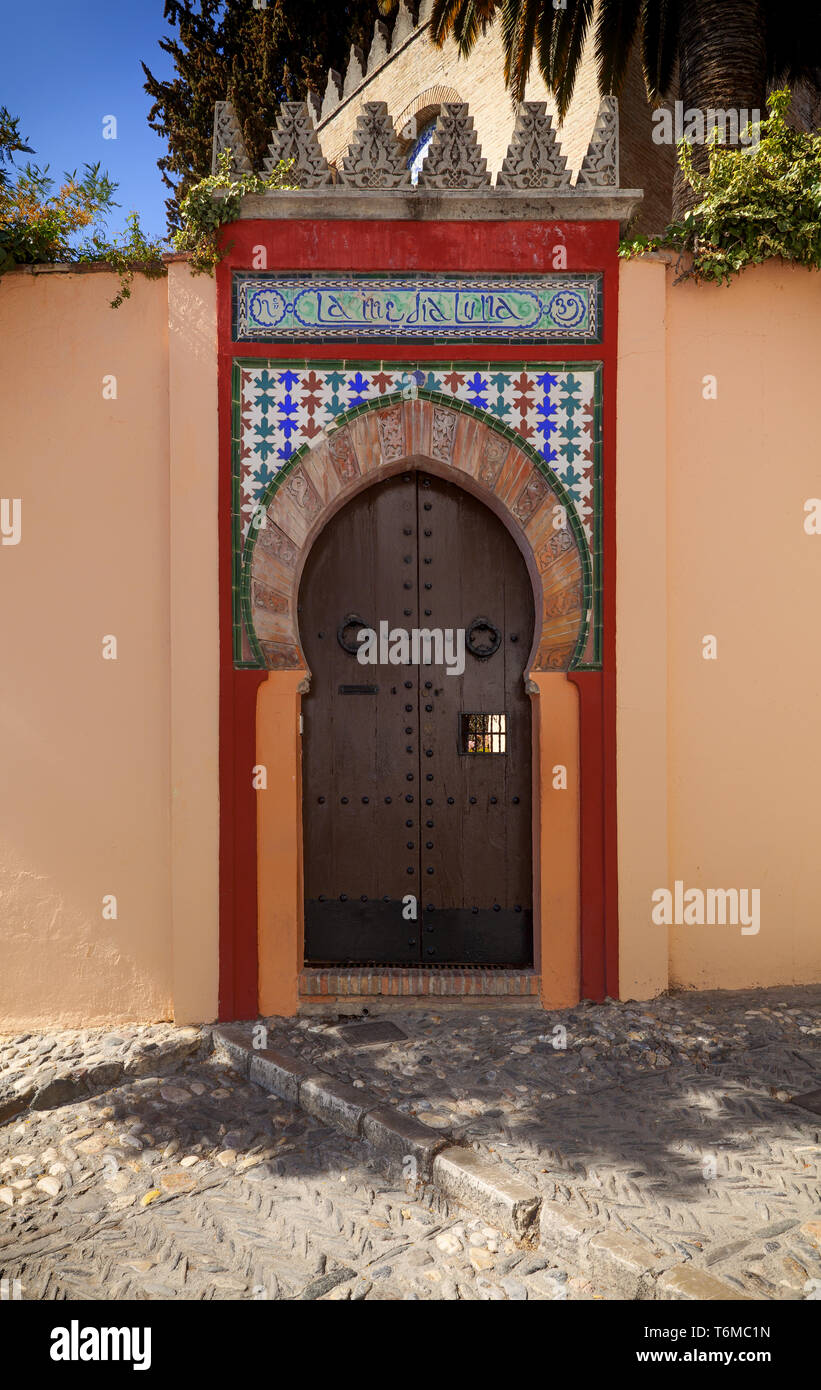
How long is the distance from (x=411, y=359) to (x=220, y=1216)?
12.7 ft

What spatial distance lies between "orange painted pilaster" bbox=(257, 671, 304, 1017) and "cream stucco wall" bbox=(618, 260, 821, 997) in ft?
6.38

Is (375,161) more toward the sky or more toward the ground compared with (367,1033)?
more toward the sky

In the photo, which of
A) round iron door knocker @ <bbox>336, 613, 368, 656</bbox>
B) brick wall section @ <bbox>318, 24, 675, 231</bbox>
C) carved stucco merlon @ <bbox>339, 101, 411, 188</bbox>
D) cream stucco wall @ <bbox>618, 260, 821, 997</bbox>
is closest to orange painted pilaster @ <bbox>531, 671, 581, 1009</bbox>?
cream stucco wall @ <bbox>618, 260, 821, 997</bbox>

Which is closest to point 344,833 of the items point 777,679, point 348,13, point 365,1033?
point 365,1033

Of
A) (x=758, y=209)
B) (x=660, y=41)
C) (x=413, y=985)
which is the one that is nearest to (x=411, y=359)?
(x=758, y=209)

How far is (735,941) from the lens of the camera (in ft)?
16.4

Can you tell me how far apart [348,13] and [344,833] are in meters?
16.1

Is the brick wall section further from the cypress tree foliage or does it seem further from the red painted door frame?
the red painted door frame

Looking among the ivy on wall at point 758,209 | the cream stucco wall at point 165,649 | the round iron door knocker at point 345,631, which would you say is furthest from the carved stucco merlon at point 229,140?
the round iron door knocker at point 345,631

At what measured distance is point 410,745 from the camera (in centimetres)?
500

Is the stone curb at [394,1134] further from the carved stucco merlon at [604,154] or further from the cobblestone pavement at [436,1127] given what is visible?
the carved stucco merlon at [604,154]

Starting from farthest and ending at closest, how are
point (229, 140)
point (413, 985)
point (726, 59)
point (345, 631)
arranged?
point (726, 59)
point (345, 631)
point (413, 985)
point (229, 140)

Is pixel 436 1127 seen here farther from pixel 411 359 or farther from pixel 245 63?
pixel 245 63

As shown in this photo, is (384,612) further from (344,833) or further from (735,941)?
(735,941)
